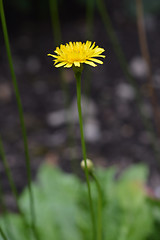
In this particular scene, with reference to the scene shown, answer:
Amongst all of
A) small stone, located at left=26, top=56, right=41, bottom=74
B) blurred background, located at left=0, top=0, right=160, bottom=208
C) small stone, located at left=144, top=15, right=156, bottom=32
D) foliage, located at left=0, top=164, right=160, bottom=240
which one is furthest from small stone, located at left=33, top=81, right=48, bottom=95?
foliage, located at left=0, top=164, right=160, bottom=240

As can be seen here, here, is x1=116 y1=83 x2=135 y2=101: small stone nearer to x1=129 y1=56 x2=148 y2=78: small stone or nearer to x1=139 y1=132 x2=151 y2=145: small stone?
x1=129 y1=56 x2=148 y2=78: small stone

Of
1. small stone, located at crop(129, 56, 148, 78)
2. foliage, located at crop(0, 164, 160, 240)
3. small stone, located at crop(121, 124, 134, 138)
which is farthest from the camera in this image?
small stone, located at crop(129, 56, 148, 78)

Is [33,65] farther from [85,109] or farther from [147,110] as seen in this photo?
[147,110]

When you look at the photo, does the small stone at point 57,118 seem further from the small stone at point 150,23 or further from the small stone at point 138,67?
the small stone at point 150,23

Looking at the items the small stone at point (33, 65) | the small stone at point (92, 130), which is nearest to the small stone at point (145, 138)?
the small stone at point (92, 130)

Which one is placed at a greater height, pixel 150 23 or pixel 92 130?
pixel 150 23

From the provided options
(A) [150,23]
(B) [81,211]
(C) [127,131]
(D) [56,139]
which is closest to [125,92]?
(C) [127,131]
